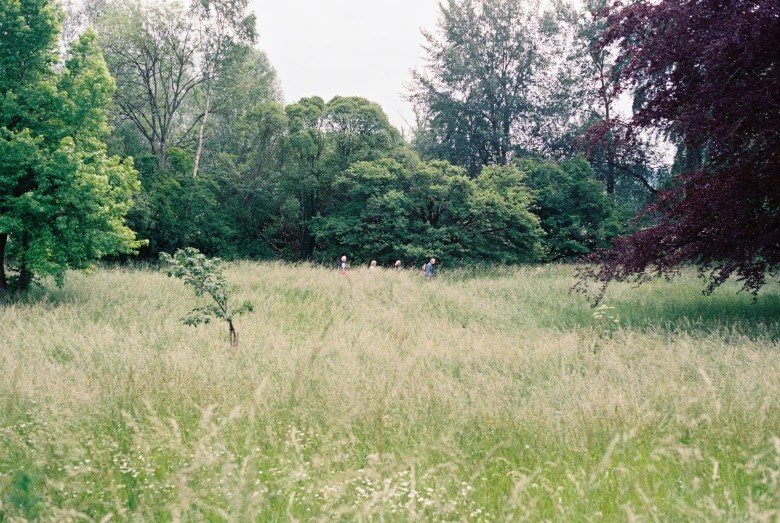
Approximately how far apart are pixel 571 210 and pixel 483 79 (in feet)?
34.5

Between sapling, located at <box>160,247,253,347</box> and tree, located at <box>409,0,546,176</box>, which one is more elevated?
tree, located at <box>409,0,546,176</box>

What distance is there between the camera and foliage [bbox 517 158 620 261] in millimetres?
24203

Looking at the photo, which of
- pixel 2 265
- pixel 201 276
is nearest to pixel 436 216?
pixel 2 265

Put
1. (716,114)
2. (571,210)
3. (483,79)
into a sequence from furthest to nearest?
(483,79) < (571,210) < (716,114)

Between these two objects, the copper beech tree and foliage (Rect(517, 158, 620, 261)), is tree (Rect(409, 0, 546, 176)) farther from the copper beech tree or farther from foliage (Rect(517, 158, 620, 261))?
the copper beech tree

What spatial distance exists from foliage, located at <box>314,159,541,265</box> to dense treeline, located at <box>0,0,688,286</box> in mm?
71

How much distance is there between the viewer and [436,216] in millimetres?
22453

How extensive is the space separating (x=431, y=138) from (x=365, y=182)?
1043 centimetres

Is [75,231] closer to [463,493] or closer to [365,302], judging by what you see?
[365,302]

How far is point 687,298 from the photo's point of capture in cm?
1200

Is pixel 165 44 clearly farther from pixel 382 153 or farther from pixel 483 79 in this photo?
pixel 483 79

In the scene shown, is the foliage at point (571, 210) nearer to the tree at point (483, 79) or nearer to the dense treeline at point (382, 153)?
the dense treeline at point (382, 153)

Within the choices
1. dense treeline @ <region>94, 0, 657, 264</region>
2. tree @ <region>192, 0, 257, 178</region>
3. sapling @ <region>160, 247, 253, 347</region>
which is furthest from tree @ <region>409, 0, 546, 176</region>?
sapling @ <region>160, 247, 253, 347</region>

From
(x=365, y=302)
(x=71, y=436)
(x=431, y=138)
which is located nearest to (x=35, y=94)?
(x=365, y=302)
